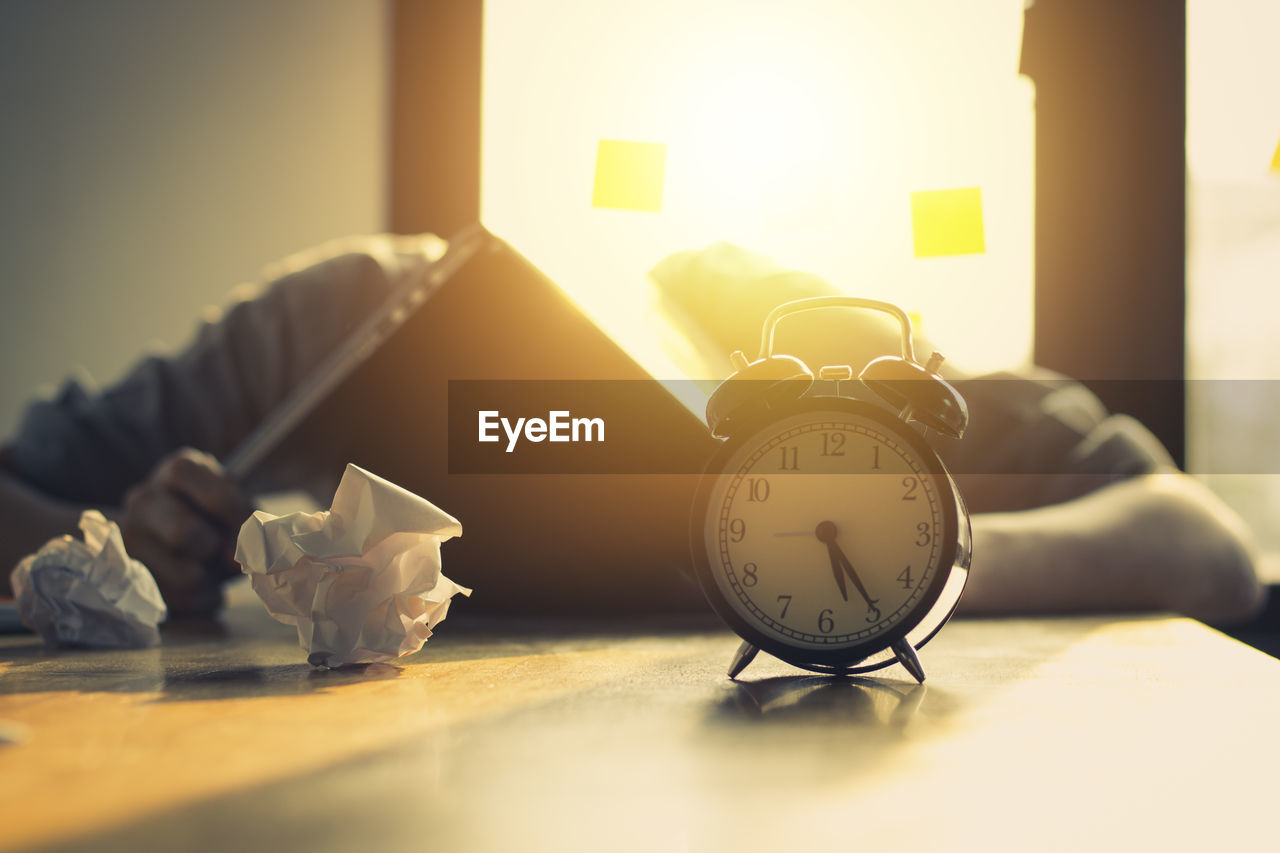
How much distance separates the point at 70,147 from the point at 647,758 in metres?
1.96

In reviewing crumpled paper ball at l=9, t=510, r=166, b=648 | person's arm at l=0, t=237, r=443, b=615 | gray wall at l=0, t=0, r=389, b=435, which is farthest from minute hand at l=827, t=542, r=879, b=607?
gray wall at l=0, t=0, r=389, b=435

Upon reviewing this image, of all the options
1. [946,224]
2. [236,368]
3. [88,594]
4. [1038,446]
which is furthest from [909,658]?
[236,368]

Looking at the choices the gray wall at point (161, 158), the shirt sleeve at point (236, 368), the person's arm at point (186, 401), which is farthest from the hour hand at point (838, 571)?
the gray wall at point (161, 158)

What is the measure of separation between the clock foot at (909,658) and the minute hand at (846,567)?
29mm

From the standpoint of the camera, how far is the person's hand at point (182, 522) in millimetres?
819

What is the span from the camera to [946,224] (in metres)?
0.85

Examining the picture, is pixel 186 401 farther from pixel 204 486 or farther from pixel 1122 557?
pixel 1122 557

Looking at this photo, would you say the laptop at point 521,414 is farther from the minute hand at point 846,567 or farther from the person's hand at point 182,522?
the minute hand at point 846,567

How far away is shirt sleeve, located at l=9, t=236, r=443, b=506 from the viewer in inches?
55.4

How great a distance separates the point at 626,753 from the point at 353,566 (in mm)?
251

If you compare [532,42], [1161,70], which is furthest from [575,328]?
[1161,70]

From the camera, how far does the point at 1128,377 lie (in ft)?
5.13

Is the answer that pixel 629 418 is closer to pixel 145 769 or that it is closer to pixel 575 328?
pixel 575 328

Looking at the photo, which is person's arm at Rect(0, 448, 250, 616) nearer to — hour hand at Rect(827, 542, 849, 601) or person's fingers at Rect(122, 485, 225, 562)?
person's fingers at Rect(122, 485, 225, 562)
